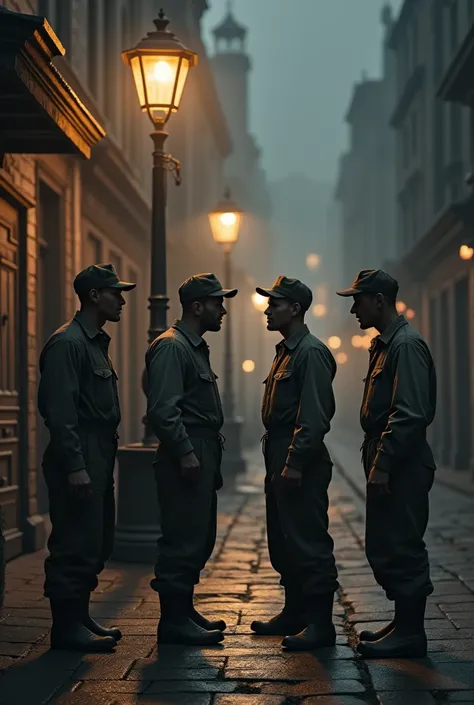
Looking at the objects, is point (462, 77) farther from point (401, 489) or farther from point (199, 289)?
point (401, 489)

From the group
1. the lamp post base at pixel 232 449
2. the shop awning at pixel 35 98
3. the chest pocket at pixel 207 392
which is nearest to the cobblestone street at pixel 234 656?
the chest pocket at pixel 207 392

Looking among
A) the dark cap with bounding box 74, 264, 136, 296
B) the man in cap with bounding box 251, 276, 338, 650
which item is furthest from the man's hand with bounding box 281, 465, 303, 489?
the dark cap with bounding box 74, 264, 136, 296

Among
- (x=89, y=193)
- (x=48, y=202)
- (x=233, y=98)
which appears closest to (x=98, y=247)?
(x=89, y=193)

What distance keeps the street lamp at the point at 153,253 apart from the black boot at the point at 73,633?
3775 millimetres

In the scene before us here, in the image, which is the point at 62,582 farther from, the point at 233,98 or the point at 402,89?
the point at 233,98

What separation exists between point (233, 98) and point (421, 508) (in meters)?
53.9

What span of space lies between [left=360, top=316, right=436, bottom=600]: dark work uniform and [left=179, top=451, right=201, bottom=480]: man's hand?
3.04ft

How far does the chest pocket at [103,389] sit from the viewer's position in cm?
668

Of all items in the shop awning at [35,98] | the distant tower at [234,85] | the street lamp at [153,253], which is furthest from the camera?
the distant tower at [234,85]

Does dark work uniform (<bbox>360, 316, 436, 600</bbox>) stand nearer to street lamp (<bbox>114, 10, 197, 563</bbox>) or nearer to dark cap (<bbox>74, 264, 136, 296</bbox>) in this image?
dark cap (<bbox>74, 264, 136, 296</bbox>)

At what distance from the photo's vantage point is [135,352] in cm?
2153

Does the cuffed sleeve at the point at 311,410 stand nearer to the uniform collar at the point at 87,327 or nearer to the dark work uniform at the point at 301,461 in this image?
the dark work uniform at the point at 301,461

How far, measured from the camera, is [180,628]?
6.68m

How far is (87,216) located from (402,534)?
1039cm
